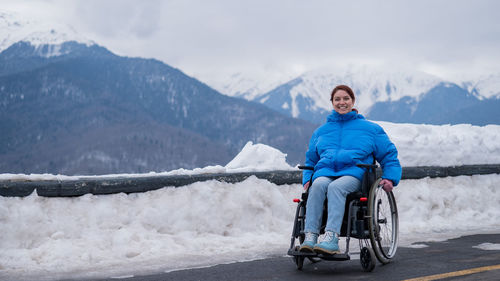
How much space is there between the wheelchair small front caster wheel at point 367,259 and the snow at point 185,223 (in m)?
1.32

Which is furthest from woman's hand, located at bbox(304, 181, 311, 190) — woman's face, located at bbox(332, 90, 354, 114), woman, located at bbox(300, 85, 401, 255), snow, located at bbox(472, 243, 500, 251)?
snow, located at bbox(472, 243, 500, 251)

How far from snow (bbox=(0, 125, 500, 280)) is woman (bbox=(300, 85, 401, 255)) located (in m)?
1.21

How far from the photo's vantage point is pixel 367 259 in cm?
424

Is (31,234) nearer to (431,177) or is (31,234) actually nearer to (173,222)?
(173,222)

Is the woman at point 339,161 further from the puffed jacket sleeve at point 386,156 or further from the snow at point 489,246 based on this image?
the snow at point 489,246

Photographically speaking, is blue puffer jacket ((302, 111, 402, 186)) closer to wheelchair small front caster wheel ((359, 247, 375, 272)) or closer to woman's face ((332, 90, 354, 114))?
woman's face ((332, 90, 354, 114))

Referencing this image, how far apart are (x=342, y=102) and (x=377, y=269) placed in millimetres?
1432

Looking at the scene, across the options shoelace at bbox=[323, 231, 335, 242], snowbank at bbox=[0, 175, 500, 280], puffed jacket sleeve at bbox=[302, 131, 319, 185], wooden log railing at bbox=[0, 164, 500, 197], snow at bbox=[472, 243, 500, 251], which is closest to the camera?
shoelace at bbox=[323, 231, 335, 242]

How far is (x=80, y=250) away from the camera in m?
5.18

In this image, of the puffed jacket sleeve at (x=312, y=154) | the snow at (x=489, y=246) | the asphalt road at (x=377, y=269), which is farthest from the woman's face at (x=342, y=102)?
the snow at (x=489, y=246)

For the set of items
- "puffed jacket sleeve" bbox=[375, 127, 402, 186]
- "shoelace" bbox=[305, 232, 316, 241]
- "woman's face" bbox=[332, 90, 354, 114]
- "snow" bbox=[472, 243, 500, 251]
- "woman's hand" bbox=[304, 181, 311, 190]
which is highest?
"woman's face" bbox=[332, 90, 354, 114]

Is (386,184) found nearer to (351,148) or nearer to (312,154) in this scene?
(351,148)

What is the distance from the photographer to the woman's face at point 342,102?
185 inches

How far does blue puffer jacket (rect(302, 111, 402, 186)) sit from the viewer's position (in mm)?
4520
